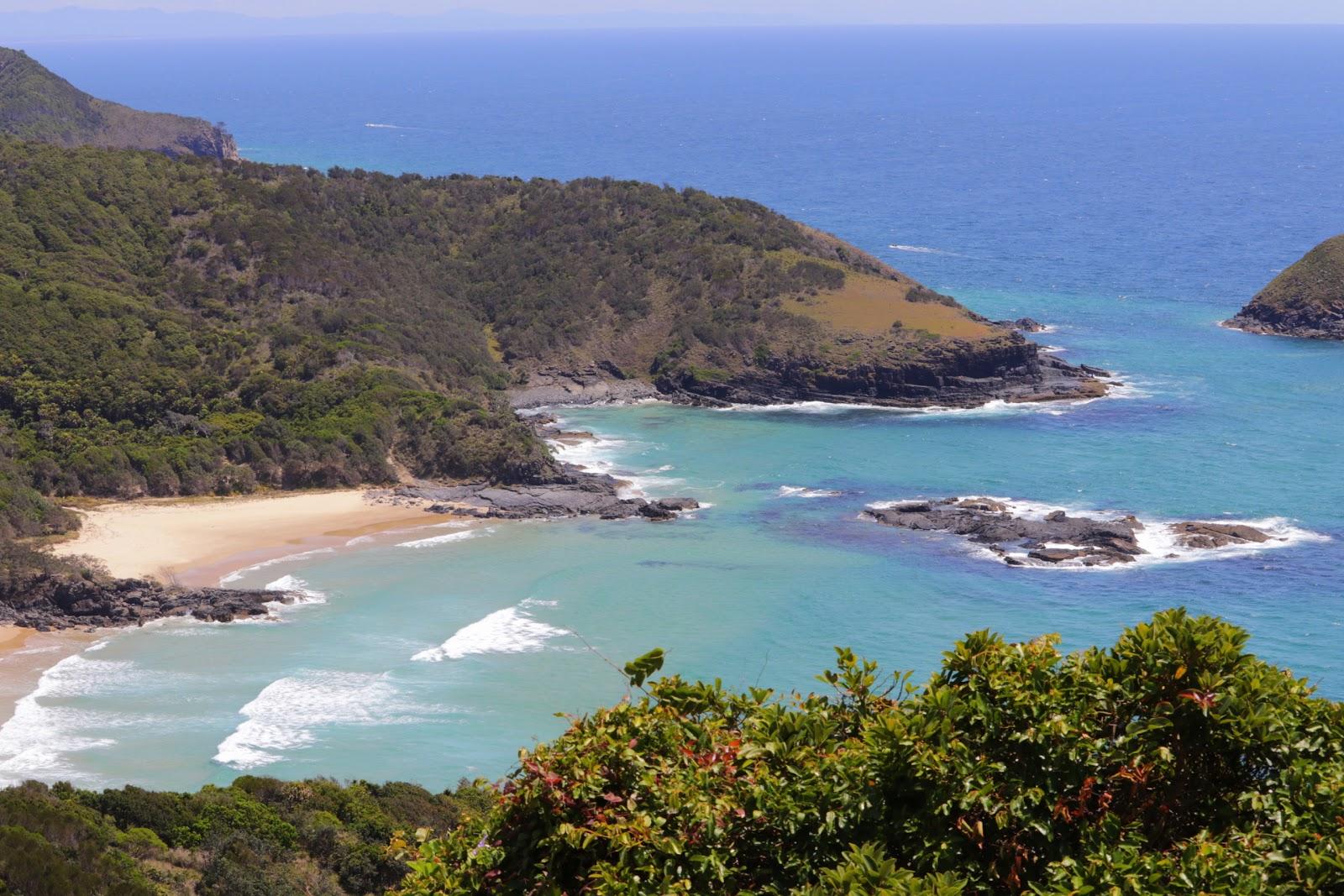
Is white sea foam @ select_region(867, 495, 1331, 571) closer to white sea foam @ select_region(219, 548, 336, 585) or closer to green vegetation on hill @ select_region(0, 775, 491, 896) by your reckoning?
white sea foam @ select_region(219, 548, 336, 585)

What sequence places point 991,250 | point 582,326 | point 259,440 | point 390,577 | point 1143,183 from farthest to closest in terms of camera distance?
point 1143,183 → point 991,250 → point 582,326 → point 259,440 → point 390,577

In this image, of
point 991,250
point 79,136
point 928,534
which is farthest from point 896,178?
point 928,534

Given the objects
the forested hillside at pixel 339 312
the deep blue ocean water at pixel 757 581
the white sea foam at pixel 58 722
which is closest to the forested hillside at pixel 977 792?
the deep blue ocean water at pixel 757 581

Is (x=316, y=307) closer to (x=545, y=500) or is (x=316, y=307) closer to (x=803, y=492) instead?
(x=545, y=500)

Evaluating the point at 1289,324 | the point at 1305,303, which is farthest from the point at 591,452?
the point at 1305,303

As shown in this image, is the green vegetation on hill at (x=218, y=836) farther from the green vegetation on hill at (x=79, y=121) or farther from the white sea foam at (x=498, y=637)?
the green vegetation on hill at (x=79, y=121)

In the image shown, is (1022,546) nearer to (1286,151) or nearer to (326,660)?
(326,660)

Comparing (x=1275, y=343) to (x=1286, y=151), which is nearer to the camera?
(x=1275, y=343)
